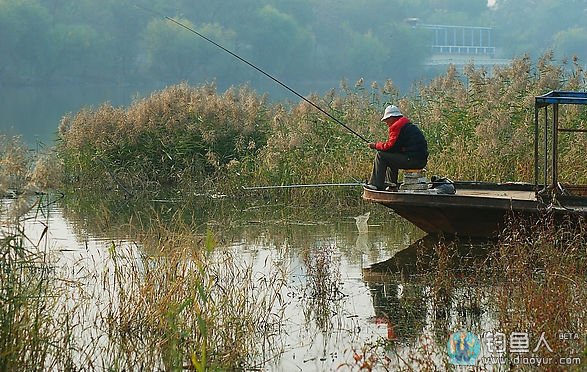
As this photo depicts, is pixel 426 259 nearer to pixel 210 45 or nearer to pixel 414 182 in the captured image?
pixel 414 182

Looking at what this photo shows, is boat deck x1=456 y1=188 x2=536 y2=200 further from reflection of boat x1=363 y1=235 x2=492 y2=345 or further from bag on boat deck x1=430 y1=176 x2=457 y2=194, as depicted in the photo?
reflection of boat x1=363 y1=235 x2=492 y2=345

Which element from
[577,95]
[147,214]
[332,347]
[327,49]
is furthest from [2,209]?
[327,49]

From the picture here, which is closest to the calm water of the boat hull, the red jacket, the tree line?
the boat hull

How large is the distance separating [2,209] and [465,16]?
8588cm

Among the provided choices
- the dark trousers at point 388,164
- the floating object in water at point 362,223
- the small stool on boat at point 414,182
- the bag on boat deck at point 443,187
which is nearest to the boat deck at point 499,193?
the bag on boat deck at point 443,187

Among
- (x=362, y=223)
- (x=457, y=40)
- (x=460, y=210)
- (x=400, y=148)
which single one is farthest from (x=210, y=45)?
(x=460, y=210)

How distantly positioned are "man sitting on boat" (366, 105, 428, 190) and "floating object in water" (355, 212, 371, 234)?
3.66ft

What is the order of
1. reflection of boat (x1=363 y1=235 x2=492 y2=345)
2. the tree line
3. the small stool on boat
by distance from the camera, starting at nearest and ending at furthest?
reflection of boat (x1=363 y1=235 x2=492 y2=345) < the small stool on boat < the tree line

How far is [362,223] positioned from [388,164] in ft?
5.30

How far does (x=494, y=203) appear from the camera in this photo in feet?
38.7

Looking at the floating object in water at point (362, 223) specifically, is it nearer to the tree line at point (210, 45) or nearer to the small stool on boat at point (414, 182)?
the small stool on boat at point (414, 182)

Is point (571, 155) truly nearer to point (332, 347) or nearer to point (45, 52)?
point (332, 347)

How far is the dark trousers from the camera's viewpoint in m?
12.9

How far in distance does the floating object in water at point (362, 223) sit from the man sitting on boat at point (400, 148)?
112 cm
